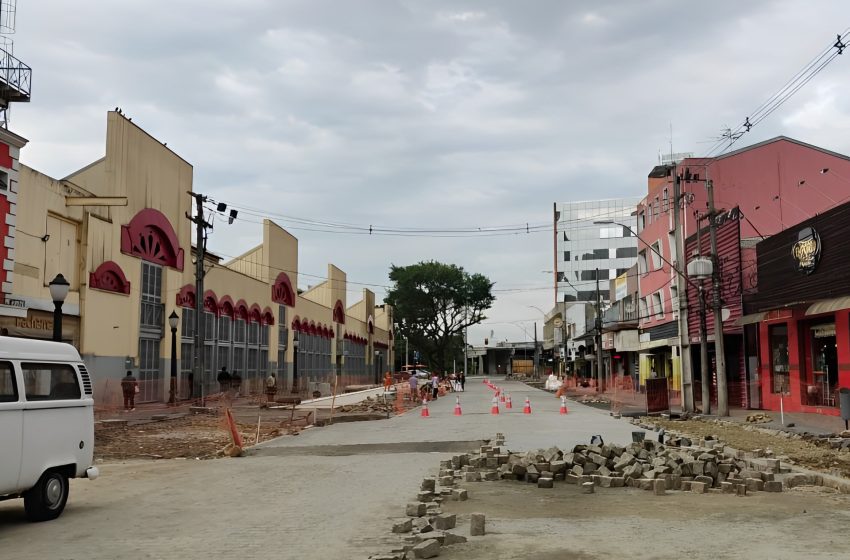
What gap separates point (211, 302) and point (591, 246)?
8561 centimetres

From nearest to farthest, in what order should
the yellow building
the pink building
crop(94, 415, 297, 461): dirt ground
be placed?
1. crop(94, 415, 297, 461): dirt ground
2. the yellow building
3. the pink building

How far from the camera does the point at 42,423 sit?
9.02 m

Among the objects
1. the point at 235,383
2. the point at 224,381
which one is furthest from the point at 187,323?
the point at 235,383

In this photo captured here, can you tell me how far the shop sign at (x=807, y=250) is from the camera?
83.5 ft

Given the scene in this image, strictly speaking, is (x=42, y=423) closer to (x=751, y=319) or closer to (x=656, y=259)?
(x=751, y=319)

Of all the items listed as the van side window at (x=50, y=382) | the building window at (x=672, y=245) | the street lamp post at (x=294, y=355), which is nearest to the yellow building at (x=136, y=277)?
the street lamp post at (x=294, y=355)

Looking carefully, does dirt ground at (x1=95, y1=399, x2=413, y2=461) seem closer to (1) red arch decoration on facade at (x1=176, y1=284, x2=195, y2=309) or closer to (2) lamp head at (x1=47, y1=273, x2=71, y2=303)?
(2) lamp head at (x1=47, y1=273, x2=71, y2=303)

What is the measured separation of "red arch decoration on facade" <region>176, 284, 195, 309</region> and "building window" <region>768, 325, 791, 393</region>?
26955 millimetres

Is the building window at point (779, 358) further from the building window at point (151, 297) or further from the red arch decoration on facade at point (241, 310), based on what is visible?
the red arch decoration on facade at point (241, 310)

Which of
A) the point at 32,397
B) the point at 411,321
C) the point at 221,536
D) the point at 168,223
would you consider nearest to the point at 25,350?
the point at 32,397

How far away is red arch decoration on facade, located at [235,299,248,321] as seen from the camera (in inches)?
1841

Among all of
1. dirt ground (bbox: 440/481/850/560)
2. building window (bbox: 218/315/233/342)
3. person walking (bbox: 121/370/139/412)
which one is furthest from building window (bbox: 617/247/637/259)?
dirt ground (bbox: 440/481/850/560)

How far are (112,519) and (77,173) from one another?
24245mm

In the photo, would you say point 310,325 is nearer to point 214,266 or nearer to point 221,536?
point 214,266
